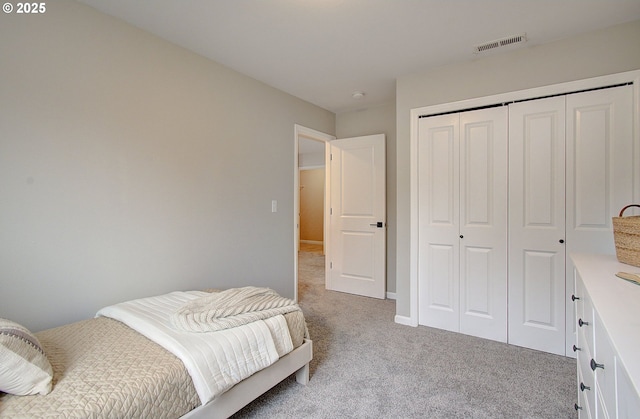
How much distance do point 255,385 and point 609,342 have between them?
1490 mm

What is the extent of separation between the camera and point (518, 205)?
2477mm

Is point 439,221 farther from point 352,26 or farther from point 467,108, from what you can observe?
point 352,26

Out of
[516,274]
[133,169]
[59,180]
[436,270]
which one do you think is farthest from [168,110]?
[516,274]

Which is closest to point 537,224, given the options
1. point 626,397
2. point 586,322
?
point 586,322

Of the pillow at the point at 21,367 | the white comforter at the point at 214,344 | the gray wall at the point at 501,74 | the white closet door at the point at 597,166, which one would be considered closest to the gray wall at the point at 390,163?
the gray wall at the point at 501,74

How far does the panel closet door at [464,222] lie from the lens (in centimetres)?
256

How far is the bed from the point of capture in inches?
41.3

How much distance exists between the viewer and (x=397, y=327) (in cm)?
289

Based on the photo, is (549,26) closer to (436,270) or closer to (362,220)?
(436,270)

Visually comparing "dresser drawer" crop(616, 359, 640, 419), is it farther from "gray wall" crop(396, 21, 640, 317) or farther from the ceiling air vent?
the ceiling air vent

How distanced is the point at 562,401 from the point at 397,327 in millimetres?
1307

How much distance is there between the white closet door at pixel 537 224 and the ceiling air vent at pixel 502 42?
0.47 m

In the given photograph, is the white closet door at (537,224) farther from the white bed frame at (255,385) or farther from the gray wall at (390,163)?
the white bed frame at (255,385)

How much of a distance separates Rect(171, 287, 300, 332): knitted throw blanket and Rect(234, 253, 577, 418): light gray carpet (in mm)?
556
